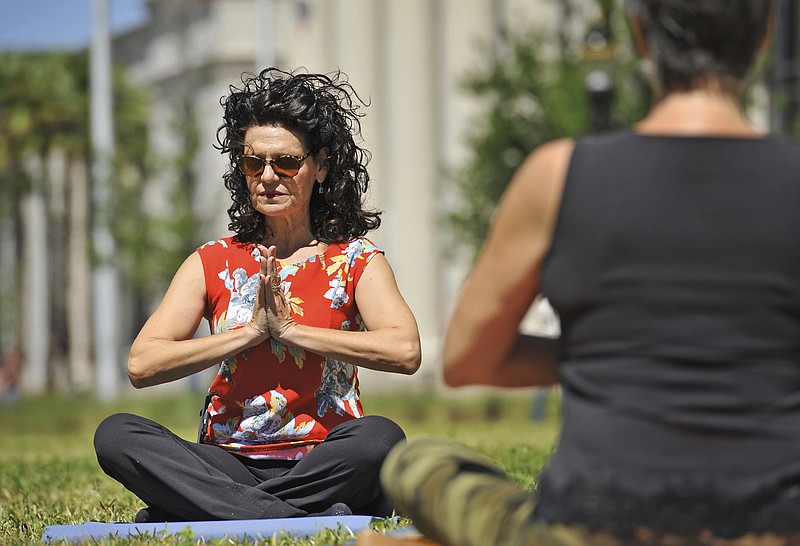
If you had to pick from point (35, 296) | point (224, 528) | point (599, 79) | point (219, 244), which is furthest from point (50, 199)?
point (224, 528)

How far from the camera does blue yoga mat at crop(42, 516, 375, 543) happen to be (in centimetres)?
407

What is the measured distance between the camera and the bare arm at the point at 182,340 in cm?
420

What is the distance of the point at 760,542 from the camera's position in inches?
98.6

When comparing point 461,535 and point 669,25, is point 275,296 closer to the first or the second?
point 461,535

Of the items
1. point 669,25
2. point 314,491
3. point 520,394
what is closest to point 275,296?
point 314,491

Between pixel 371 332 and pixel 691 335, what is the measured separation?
1929 millimetres

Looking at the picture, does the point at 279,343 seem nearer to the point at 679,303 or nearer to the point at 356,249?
the point at 356,249

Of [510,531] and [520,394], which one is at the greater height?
[510,531]

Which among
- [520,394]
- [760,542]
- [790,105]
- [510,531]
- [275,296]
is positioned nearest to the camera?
[760,542]

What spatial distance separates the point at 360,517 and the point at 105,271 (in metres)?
26.1

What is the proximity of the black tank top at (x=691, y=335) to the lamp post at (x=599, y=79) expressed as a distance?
39.2ft

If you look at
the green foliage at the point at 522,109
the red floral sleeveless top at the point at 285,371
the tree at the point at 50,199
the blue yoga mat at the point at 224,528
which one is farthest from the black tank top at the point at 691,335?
the tree at the point at 50,199

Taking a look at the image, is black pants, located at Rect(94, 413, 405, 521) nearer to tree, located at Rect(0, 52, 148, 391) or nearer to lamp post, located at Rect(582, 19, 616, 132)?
lamp post, located at Rect(582, 19, 616, 132)

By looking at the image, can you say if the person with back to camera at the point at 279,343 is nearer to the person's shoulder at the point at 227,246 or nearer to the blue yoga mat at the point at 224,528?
the person's shoulder at the point at 227,246
